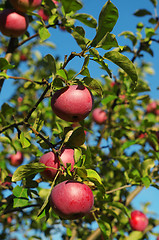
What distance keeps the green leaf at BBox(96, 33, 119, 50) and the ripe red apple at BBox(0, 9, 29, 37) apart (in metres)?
0.92

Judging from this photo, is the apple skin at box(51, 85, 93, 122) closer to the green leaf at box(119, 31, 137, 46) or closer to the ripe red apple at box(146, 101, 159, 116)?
the green leaf at box(119, 31, 137, 46)

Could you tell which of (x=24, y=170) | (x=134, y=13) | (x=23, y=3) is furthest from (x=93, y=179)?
(x=134, y=13)

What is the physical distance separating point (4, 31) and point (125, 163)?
1382 millimetres

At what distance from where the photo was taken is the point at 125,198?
2727 millimetres

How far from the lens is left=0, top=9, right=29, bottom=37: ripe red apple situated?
6.24 feet

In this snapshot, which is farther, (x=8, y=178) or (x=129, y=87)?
(x=129, y=87)

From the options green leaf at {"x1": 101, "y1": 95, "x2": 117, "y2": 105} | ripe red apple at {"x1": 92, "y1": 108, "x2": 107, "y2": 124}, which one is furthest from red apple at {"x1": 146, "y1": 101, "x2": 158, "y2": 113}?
green leaf at {"x1": 101, "y1": 95, "x2": 117, "y2": 105}

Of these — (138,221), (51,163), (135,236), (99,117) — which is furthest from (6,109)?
(138,221)

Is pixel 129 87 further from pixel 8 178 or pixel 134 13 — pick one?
pixel 8 178

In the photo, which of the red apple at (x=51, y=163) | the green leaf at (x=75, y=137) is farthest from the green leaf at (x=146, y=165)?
the red apple at (x=51, y=163)

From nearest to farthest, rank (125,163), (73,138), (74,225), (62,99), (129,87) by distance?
(62,99)
(73,138)
(125,163)
(129,87)
(74,225)

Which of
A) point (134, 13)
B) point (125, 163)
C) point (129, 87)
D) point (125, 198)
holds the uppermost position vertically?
point (134, 13)

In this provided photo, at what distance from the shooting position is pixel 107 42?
121cm

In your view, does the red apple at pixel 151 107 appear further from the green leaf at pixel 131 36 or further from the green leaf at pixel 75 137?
the green leaf at pixel 75 137
